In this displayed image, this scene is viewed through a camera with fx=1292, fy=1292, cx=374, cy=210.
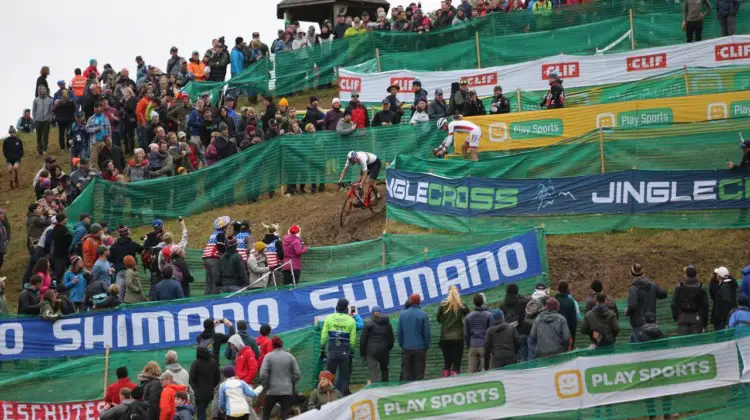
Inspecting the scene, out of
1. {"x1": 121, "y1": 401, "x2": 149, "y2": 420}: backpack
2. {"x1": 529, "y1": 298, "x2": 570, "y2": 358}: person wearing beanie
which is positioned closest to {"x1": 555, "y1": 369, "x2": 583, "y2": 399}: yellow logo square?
{"x1": 529, "y1": 298, "x2": 570, "y2": 358}: person wearing beanie

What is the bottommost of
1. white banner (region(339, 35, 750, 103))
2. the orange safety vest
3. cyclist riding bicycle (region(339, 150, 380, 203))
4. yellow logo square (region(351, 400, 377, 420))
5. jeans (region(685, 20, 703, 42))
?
yellow logo square (region(351, 400, 377, 420))

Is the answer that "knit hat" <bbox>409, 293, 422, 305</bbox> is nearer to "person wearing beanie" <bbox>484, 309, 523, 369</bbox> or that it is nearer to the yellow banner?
"person wearing beanie" <bbox>484, 309, 523, 369</bbox>

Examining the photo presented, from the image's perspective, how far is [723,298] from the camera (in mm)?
19625

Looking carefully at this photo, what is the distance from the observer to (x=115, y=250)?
79.6ft

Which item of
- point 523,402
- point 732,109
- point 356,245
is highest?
point 732,109

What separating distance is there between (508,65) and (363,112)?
301 inches

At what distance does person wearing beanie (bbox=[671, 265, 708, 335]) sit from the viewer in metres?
19.4

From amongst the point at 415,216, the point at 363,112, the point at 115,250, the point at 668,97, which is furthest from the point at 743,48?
the point at 115,250

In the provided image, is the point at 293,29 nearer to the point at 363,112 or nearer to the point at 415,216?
the point at 363,112

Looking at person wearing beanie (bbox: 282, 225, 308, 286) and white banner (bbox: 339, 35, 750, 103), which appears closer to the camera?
person wearing beanie (bbox: 282, 225, 308, 286)

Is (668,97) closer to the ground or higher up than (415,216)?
higher up

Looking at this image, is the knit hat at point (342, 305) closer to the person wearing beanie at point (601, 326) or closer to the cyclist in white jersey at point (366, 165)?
the person wearing beanie at point (601, 326)

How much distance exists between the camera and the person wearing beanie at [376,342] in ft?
64.4

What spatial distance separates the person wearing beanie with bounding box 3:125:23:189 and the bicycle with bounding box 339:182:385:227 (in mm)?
10754
